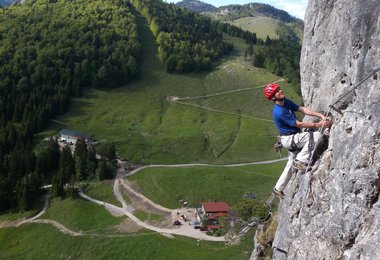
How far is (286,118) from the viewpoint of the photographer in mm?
16969

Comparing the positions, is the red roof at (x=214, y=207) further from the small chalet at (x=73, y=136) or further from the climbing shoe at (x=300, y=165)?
the climbing shoe at (x=300, y=165)

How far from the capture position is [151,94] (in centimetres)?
18600

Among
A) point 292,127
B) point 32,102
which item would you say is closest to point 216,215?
point 292,127

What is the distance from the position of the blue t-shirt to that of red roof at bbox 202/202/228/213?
7288cm

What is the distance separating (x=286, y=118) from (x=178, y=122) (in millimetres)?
140963

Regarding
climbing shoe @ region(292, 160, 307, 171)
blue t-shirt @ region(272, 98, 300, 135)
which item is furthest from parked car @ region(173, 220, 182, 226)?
climbing shoe @ region(292, 160, 307, 171)

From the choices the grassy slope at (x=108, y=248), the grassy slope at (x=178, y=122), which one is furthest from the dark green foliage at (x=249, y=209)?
the grassy slope at (x=178, y=122)

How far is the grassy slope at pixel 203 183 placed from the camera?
9781cm

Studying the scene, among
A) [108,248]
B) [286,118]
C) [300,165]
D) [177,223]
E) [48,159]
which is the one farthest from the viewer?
[48,159]

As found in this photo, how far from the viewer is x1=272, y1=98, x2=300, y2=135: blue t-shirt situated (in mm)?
16891

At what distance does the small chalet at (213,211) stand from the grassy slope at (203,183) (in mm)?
4669

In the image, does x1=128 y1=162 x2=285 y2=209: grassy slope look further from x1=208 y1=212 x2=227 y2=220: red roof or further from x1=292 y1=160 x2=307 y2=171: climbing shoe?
x1=292 y1=160 x2=307 y2=171: climbing shoe

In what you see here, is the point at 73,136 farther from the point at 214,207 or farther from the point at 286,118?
the point at 286,118

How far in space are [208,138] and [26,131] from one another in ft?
223
